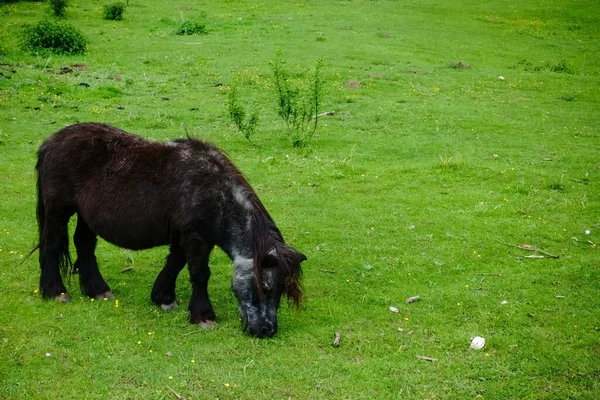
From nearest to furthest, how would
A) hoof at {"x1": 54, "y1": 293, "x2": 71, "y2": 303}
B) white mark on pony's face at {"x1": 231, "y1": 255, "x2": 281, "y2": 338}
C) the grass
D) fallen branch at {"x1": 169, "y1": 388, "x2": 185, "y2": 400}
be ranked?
fallen branch at {"x1": 169, "y1": 388, "x2": 185, "y2": 400} → the grass → white mark on pony's face at {"x1": 231, "y1": 255, "x2": 281, "y2": 338} → hoof at {"x1": 54, "y1": 293, "x2": 71, "y2": 303}

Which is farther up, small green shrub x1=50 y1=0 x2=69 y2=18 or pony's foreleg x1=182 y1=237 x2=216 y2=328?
small green shrub x1=50 y1=0 x2=69 y2=18

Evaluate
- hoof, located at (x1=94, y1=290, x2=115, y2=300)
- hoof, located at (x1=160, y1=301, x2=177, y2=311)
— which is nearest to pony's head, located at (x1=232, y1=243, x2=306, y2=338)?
hoof, located at (x1=160, y1=301, x2=177, y2=311)

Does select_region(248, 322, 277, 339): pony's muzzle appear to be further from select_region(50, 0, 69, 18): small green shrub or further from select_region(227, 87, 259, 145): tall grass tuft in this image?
select_region(50, 0, 69, 18): small green shrub

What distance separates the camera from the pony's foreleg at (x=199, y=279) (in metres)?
7.62

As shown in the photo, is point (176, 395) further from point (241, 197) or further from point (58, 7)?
point (58, 7)

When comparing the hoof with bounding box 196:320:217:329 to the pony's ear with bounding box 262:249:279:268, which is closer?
the pony's ear with bounding box 262:249:279:268

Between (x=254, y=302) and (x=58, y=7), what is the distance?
2442 cm

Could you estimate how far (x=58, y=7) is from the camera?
27.6m

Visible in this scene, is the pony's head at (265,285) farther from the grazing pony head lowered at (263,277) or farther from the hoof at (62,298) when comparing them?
the hoof at (62,298)

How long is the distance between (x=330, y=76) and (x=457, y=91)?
4089 mm

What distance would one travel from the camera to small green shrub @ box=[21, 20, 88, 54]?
21922 millimetres

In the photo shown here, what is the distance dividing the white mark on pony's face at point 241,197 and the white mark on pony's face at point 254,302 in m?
0.62

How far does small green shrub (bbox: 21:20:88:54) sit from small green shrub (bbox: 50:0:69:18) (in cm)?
591

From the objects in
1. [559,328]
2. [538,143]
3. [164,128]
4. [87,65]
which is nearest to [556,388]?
[559,328]
